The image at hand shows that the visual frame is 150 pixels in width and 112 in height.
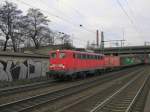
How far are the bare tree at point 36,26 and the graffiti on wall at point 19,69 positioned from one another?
29.7 meters

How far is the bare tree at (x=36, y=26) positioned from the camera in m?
60.2

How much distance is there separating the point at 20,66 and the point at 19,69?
1.17 ft

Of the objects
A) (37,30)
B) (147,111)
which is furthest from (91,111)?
(37,30)

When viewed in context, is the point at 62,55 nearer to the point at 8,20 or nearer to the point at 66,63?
the point at 66,63

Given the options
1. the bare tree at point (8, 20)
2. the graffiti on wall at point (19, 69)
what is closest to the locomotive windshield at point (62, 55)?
the graffiti on wall at point (19, 69)

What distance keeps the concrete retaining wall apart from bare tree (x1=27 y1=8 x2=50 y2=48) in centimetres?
2855

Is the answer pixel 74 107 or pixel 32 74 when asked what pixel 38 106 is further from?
pixel 32 74

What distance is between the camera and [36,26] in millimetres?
60969

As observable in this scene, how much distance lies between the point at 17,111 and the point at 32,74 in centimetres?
1844

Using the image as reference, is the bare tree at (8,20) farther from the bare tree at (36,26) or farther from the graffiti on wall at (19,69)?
the graffiti on wall at (19,69)

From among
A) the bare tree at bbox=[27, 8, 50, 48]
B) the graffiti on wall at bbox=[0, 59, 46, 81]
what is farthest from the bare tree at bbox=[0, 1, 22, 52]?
the graffiti on wall at bbox=[0, 59, 46, 81]

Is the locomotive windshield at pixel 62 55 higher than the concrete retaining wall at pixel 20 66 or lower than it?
higher

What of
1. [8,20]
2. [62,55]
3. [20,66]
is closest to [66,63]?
[62,55]

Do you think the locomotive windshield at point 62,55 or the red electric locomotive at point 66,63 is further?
the locomotive windshield at point 62,55
